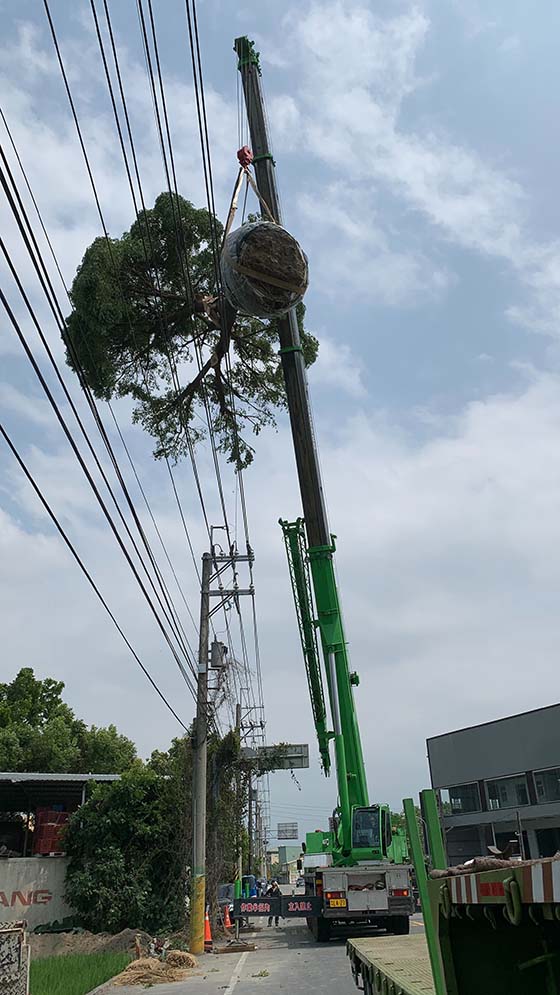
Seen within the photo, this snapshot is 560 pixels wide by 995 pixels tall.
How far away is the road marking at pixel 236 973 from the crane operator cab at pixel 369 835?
2.94 metres

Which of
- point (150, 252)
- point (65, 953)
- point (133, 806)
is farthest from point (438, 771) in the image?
point (150, 252)

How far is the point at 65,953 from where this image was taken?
1745 cm

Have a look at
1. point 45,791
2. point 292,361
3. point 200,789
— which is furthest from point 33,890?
point 292,361

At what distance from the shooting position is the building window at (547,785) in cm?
3288

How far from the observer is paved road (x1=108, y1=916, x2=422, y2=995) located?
11.1m

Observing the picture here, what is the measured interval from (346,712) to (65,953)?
8.77 metres

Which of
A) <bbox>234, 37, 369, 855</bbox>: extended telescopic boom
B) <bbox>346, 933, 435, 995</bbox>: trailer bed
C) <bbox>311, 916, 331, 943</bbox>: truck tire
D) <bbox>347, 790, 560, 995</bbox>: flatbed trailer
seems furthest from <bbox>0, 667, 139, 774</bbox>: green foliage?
<bbox>347, 790, 560, 995</bbox>: flatbed trailer

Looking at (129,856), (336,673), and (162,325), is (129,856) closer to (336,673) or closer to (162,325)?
(336,673)

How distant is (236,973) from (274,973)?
987 millimetres

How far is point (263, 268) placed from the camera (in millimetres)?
8875

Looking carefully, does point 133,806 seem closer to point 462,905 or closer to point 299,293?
point 299,293

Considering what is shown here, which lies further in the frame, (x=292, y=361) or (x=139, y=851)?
(x=139, y=851)

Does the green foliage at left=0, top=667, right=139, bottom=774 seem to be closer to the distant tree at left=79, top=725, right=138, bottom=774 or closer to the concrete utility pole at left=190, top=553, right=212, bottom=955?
the distant tree at left=79, top=725, right=138, bottom=774

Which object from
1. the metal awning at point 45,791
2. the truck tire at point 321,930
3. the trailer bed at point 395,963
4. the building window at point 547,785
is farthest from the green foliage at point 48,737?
the trailer bed at point 395,963
